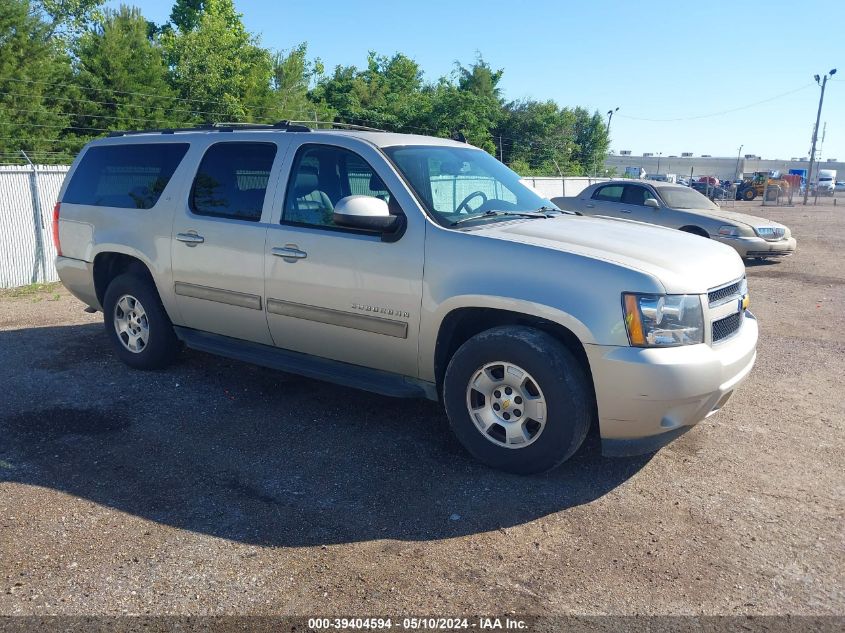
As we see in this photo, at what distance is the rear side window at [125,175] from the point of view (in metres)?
5.84

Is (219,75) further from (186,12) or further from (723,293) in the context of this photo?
(723,293)

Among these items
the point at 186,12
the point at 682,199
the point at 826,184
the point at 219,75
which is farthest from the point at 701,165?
the point at 682,199

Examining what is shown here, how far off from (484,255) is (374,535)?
1.66m

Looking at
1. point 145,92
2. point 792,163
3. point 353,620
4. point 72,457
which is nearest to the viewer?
point 353,620

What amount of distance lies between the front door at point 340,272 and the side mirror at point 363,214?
16 centimetres

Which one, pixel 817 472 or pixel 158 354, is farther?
pixel 158 354

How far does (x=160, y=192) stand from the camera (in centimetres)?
579

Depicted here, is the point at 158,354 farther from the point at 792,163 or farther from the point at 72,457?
the point at 792,163

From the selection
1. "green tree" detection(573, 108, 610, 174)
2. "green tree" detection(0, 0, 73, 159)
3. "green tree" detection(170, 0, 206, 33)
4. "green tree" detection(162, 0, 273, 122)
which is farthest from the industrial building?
"green tree" detection(0, 0, 73, 159)

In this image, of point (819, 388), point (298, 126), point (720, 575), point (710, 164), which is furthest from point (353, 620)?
point (710, 164)

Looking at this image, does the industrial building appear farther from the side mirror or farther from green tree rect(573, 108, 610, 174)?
the side mirror

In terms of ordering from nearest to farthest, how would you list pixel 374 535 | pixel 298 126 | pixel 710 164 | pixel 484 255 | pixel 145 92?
1. pixel 374 535
2. pixel 484 255
3. pixel 298 126
4. pixel 145 92
5. pixel 710 164

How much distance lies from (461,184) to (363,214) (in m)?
0.97

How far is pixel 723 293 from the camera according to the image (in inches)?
166
